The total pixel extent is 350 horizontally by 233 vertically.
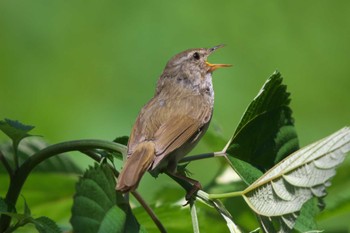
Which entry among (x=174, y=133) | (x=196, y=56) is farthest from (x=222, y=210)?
(x=196, y=56)

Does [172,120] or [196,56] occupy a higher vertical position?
[196,56]

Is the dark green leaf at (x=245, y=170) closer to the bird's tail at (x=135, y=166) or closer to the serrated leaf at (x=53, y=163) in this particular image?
the bird's tail at (x=135, y=166)

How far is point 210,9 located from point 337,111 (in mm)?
1824

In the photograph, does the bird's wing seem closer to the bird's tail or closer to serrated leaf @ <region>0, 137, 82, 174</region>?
the bird's tail

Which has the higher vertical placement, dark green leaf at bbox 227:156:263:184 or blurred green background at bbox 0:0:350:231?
blurred green background at bbox 0:0:350:231

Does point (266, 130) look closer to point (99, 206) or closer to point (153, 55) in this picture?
point (99, 206)

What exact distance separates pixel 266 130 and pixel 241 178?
0.28 m

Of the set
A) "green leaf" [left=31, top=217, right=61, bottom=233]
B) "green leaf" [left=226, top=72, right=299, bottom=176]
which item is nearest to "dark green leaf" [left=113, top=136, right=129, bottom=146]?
"green leaf" [left=226, top=72, right=299, bottom=176]

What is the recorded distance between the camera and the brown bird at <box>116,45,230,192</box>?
266cm

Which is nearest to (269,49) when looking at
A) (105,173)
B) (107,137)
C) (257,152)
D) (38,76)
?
(38,76)

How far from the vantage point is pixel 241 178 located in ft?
8.25

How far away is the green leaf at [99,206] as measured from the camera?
2045 millimetres

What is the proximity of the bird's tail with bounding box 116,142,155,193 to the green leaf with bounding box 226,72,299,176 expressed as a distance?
10.4 inches

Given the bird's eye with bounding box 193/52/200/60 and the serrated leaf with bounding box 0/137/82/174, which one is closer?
the serrated leaf with bounding box 0/137/82/174
